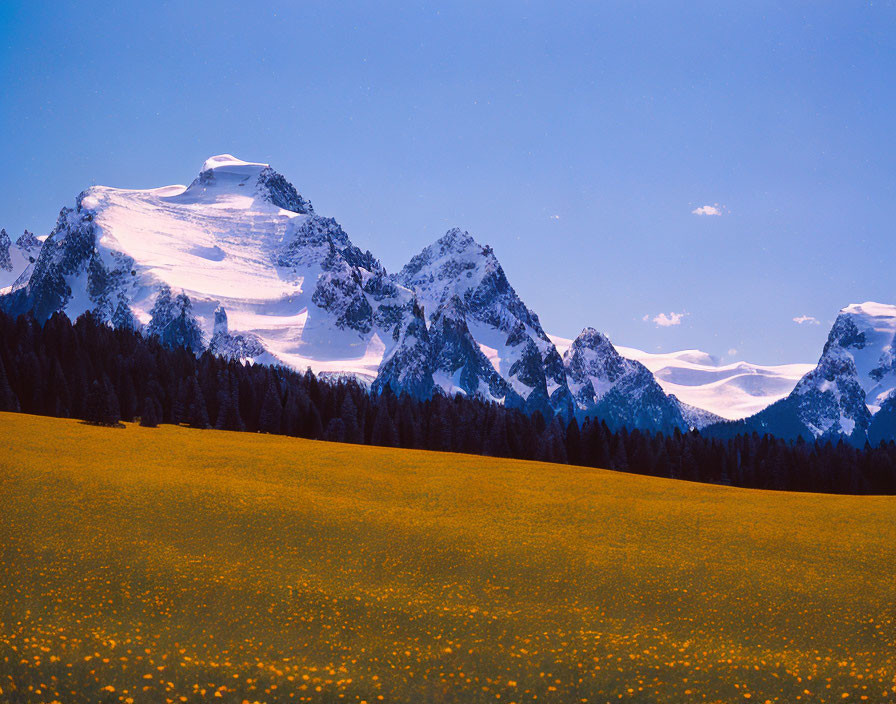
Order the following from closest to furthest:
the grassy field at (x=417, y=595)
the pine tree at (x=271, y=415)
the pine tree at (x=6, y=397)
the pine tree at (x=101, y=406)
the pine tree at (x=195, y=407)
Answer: the grassy field at (x=417, y=595) < the pine tree at (x=101, y=406) < the pine tree at (x=6, y=397) < the pine tree at (x=195, y=407) < the pine tree at (x=271, y=415)

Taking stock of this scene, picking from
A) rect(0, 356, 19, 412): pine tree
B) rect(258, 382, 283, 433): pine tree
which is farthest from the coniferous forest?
rect(0, 356, 19, 412): pine tree

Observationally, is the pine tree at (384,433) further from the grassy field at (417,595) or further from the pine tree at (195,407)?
the grassy field at (417,595)

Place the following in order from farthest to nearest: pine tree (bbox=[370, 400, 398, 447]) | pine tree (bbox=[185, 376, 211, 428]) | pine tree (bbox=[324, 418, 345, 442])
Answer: pine tree (bbox=[370, 400, 398, 447]) < pine tree (bbox=[324, 418, 345, 442]) < pine tree (bbox=[185, 376, 211, 428])

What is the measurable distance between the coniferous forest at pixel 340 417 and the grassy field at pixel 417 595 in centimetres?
6852

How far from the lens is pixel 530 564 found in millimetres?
31672

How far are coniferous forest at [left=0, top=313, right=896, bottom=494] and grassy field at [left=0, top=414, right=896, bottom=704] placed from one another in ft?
225

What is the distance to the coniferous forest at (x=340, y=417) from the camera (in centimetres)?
11125

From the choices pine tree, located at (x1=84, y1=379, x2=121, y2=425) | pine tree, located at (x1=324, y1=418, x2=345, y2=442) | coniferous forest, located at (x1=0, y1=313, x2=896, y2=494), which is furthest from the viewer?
pine tree, located at (x1=324, y1=418, x2=345, y2=442)


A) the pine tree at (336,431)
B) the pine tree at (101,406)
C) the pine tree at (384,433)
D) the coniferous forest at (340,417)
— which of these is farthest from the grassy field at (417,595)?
the pine tree at (384,433)

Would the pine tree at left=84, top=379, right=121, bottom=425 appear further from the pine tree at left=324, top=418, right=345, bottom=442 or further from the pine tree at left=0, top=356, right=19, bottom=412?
the pine tree at left=324, top=418, right=345, bottom=442

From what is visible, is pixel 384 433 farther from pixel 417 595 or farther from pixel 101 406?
pixel 417 595

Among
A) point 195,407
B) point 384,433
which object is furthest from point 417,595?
point 384,433

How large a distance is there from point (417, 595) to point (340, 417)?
10379 centimetres

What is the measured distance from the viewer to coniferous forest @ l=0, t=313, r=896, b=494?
11125cm
